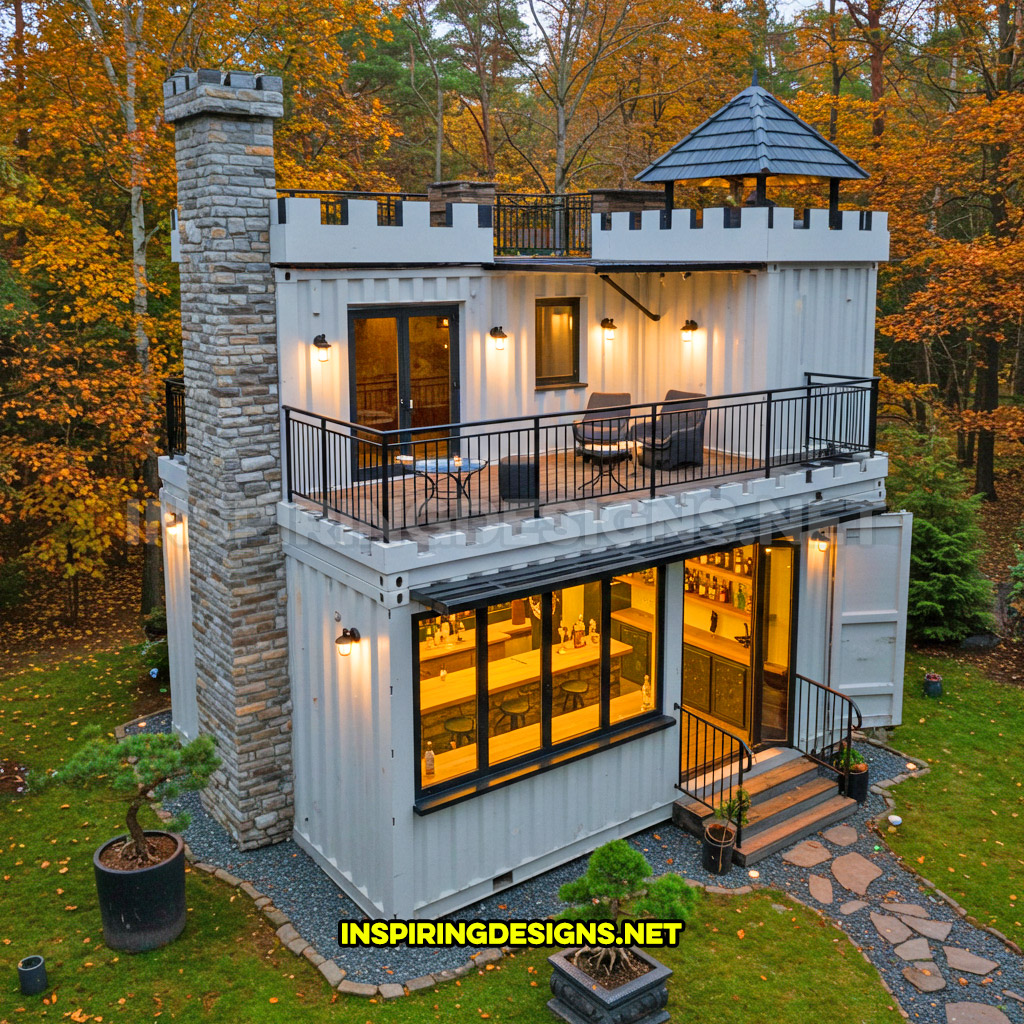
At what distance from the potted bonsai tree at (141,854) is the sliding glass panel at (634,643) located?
4.33 metres

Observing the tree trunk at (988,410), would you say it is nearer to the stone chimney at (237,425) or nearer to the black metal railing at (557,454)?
the black metal railing at (557,454)

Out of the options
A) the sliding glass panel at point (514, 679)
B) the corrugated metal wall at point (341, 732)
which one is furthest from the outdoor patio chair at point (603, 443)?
the corrugated metal wall at point (341, 732)

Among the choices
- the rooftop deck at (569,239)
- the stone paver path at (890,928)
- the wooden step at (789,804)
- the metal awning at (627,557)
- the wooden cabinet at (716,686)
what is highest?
the rooftop deck at (569,239)

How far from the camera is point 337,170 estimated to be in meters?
22.5

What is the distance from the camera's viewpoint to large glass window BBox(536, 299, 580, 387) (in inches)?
531

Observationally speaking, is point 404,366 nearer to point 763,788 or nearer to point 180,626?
point 180,626

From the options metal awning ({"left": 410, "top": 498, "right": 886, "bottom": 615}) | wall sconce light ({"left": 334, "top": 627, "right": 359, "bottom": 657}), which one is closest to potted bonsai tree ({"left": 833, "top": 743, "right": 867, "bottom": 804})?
metal awning ({"left": 410, "top": 498, "right": 886, "bottom": 615})

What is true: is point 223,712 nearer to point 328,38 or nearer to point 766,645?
point 766,645

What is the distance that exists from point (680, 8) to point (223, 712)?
2224 centimetres

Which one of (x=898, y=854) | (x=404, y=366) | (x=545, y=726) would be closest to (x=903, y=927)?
(x=898, y=854)

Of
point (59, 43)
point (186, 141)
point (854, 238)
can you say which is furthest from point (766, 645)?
point (59, 43)

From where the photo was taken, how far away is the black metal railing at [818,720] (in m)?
12.8

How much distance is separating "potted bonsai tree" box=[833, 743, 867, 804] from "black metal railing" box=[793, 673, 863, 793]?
0.24m

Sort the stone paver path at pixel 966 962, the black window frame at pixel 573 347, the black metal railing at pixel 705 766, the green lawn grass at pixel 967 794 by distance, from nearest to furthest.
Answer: the stone paver path at pixel 966 962, the green lawn grass at pixel 967 794, the black metal railing at pixel 705 766, the black window frame at pixel 573 347
